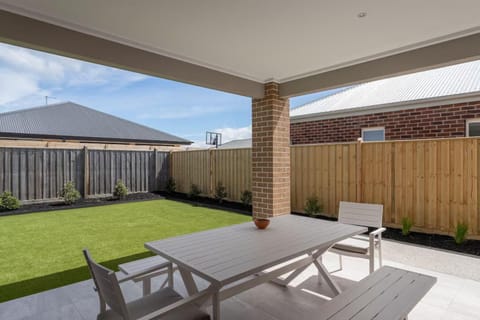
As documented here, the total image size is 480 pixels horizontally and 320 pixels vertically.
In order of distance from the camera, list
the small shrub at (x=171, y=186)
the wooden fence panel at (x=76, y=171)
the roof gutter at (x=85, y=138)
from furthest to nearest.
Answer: the small shrub at (x=171, y=186)
the roof gutter at (x=85, y=138)
the wooden fence panel at (x=76, y=171)

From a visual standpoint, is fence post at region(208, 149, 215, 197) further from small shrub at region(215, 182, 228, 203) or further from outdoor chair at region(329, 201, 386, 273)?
outdoor chair at region(329, 201, 386, 273)

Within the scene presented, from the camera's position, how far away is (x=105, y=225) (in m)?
6.04

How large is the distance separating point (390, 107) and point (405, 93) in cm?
66

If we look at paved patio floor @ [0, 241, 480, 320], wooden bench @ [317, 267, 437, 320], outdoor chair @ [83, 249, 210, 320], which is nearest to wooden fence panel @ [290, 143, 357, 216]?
paved patio floor @ [0, 241, 480, 320]

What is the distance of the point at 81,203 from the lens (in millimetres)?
8609

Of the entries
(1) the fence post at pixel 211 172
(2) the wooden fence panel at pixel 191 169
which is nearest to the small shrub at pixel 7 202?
(2) the wooden fence panel at pixel 191 169

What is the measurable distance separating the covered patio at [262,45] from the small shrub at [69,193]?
6167 millimetres

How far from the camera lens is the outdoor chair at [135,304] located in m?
1.54

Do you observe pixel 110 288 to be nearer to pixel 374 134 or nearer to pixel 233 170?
pixel 233 170

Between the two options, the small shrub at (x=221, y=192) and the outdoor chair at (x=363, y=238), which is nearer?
the outdoor chair at (x=363, y=238)

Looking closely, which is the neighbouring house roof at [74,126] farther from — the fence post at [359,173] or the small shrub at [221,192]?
the fence post at [359,173]

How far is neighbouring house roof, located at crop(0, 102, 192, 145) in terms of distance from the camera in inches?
437

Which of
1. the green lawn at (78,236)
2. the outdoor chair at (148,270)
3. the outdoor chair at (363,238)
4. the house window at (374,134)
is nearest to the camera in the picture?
the outdoor chair at (148,270)

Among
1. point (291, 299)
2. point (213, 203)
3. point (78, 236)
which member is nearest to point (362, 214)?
point (291, 299)
